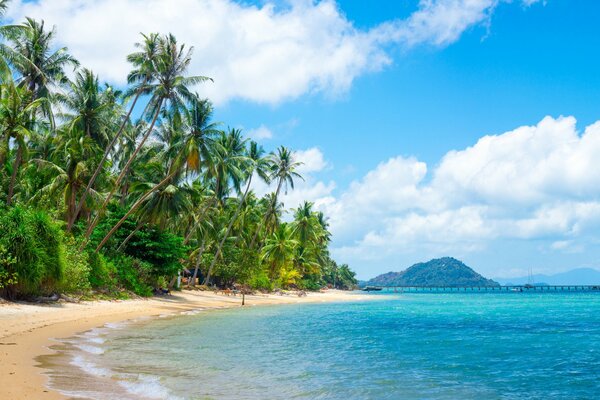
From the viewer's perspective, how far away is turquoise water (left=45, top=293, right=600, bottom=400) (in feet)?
30.3

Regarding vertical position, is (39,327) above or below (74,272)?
below

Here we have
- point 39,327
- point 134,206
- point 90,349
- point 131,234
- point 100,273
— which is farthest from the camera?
point 131,234

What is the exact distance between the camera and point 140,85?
31719 mm

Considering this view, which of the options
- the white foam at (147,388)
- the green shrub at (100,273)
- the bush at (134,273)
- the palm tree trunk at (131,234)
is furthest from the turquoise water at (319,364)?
the palm tree trunk at (131,234)

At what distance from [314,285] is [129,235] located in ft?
179

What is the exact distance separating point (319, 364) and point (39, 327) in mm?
8644

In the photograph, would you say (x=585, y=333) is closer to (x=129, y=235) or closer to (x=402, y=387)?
(x=402, y=387)

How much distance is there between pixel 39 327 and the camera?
14.6m

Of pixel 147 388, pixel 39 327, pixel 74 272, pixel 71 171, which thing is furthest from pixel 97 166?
pixel 147 388

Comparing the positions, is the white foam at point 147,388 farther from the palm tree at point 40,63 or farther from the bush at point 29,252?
the palm tree at point 40,63

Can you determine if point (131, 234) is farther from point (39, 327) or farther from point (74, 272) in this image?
point (39, 327)

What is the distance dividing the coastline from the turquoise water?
0.53m

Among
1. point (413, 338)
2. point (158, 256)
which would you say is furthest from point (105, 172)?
point (413, 338)

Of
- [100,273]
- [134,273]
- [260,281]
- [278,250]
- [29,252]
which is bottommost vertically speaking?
[260,281]
